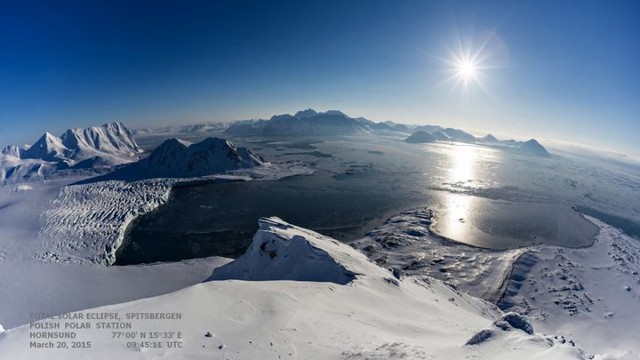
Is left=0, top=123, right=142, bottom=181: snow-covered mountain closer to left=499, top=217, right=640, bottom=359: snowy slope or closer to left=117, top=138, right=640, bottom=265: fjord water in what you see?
left=117, top=138, right=640, bottom=265: fjord water

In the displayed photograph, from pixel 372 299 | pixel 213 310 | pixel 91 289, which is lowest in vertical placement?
pixel 91 289

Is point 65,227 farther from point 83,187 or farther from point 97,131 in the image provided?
point 97,131

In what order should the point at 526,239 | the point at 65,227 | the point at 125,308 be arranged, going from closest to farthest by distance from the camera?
the point at 125,308, the point at 65,227, the point at 526,239

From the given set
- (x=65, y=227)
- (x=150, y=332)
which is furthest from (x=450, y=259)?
(x=65, y=227)

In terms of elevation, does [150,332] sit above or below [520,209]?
above

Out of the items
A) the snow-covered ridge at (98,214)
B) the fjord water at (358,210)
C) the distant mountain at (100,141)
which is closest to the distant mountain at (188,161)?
the snow-covered ridge at (98,214)

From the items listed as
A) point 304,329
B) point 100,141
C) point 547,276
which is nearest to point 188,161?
point 100,141

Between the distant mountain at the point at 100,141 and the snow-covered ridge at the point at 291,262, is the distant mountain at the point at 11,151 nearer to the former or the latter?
the distant mountain at the point at 100,141

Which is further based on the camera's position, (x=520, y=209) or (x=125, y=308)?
(x=520, y=209)
